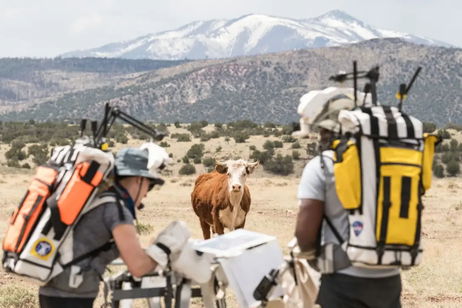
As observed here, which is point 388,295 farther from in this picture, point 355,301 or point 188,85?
point 188,85

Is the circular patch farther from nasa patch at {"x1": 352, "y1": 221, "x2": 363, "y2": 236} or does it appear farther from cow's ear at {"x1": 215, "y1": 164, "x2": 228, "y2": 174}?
cow's ear at {"x1": 215, "y1": 164, "x2": 228, "y2": 174}

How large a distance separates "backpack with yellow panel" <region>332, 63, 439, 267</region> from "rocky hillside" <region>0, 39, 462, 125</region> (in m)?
131

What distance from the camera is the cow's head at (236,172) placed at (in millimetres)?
13969

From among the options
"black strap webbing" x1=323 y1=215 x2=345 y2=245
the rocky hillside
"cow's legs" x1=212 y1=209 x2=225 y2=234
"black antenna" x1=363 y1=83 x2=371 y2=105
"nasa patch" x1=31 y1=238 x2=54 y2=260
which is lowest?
the rocky hillside

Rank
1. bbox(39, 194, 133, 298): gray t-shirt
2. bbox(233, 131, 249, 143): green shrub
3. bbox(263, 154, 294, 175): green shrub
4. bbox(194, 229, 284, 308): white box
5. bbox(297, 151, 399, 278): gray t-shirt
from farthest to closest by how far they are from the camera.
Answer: bbox(233, 131, 249, 143): green shrub → bbox(263, 154, 294, 175): green shrub → bbox(194, 229, 284, 308): white box → bbox(39, 194, 133, 298): gray t-shirt → bbox(297, 151, 399, 278): gray t-shirt

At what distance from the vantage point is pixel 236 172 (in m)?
14.2

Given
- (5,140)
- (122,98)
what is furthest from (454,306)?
(122,98)

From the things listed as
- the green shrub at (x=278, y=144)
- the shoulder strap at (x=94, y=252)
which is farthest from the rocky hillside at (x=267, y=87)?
the shoulder strap at (x=94, y=252)

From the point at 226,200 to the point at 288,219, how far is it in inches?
286

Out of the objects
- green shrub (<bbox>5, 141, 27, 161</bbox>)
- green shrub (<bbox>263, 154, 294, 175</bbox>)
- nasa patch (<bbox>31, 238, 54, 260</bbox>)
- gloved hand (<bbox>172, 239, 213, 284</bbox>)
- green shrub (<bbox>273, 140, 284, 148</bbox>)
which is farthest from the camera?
green shrub (<bbox>273, 140, 284, 148</bbox>)

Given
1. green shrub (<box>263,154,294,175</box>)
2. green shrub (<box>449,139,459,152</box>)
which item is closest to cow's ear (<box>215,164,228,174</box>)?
green shrub (<box>263,154,294,175</box>)

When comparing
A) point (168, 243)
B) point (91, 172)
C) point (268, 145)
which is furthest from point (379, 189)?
point (268, 145)

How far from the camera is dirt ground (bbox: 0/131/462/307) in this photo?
1126 centimetres

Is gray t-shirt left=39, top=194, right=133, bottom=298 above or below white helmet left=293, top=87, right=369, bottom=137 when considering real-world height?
below
